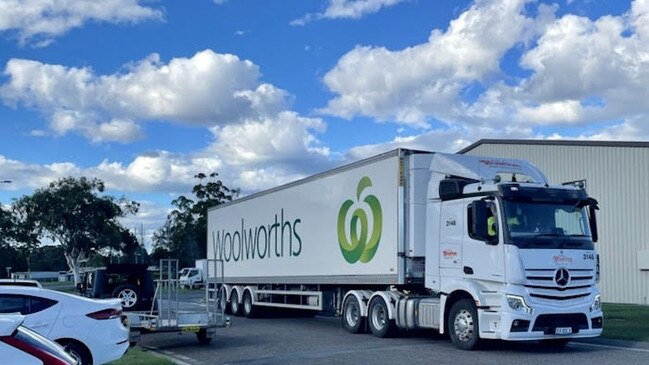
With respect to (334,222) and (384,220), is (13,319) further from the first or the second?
(334,222)

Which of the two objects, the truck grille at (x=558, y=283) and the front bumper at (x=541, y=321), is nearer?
the front bumper at (x=541, y=321)

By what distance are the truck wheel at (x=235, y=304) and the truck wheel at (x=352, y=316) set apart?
26.8ft

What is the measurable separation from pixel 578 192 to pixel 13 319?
1160 cm

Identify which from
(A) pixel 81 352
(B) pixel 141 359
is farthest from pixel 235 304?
(A) pixel 81 352

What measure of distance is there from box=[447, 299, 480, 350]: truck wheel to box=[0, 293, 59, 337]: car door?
724cm

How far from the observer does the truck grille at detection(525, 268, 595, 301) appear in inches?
547

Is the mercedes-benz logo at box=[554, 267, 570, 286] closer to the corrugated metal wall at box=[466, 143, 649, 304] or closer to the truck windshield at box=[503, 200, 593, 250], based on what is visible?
the truck windshield at box=[503, 200, 593, 250]

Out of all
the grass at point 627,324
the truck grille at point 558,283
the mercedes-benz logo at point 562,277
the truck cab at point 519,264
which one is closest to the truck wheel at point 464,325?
the truck cab at point 519,264

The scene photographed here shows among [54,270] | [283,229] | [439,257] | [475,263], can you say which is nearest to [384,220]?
[439,257]

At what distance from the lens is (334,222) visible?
64.4 ft

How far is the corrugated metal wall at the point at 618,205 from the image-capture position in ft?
101

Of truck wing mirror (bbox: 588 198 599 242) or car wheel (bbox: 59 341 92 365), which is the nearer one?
car wheel (bbox: 59 341 92 365)

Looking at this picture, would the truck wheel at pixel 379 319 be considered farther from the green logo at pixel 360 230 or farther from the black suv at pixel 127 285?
the black suv at pixel 127 285

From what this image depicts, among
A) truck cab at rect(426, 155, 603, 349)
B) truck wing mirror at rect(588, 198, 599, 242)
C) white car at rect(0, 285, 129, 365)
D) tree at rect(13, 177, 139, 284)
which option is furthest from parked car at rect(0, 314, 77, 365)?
tree at rect(13, 177, 139, 284)
